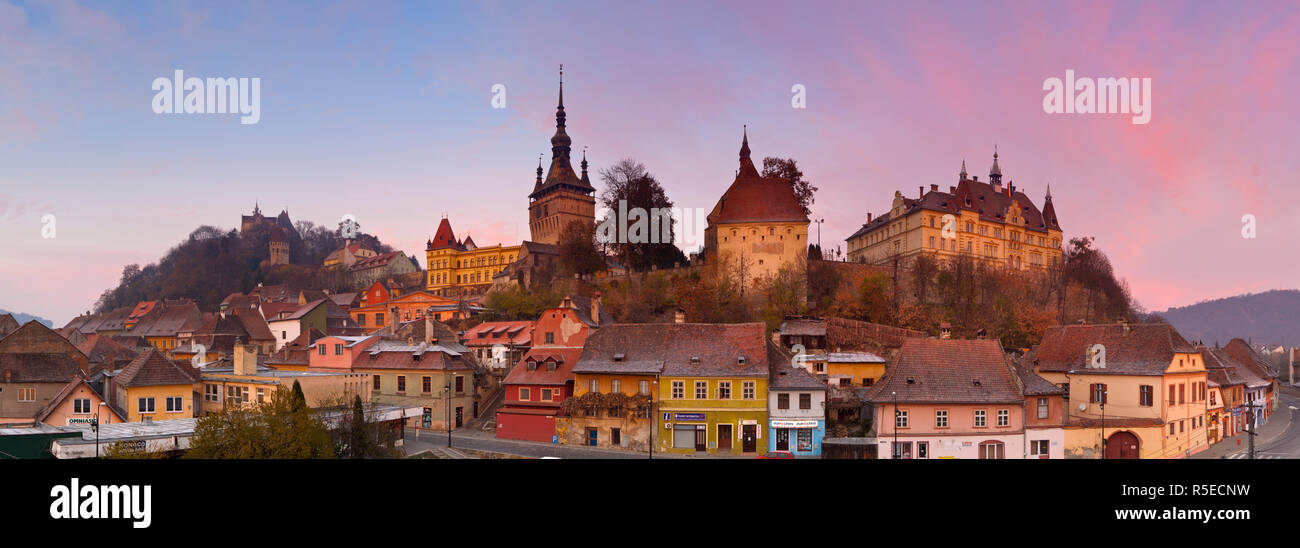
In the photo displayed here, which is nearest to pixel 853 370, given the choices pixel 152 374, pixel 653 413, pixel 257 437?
pixel 653 413

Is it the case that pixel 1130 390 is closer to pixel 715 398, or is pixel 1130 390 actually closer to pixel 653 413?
pixel 715 398

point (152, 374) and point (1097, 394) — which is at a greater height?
point (152, 374)

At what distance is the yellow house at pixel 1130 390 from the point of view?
45938 mm

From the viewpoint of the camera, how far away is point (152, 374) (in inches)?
1891

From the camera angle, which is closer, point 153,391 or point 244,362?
point 153,391

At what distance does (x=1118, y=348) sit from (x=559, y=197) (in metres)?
95.8

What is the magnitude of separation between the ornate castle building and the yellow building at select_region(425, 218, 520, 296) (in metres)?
11.3

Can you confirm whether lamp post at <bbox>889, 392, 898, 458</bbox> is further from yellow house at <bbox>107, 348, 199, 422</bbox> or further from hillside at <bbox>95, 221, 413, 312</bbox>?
hillside at <bbox>95, 221, 413, 312</bbox>

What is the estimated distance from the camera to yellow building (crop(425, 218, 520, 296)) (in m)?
121

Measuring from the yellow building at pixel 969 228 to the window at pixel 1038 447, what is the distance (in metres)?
43.4

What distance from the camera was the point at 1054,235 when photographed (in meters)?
103

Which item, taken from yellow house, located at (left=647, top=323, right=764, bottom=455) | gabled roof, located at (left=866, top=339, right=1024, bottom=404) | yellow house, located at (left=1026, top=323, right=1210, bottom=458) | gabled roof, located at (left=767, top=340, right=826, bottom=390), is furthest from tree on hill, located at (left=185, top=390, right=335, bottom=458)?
yellow house, located at (left=1026, top=323, right=1210, bottom=458)

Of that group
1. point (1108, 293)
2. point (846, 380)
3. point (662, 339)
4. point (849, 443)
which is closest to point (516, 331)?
point (662, 339)

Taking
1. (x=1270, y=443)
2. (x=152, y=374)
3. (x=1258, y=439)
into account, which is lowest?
(x=1258, y=439)
